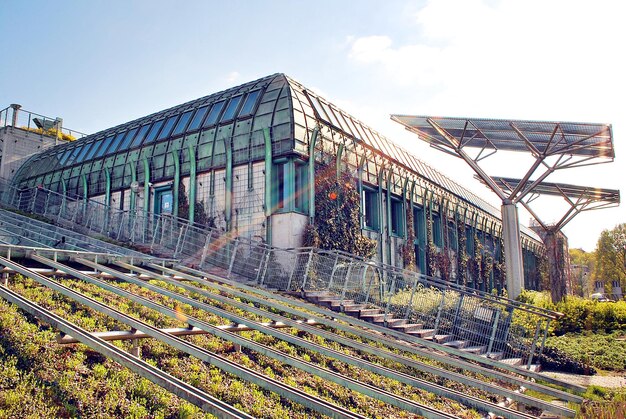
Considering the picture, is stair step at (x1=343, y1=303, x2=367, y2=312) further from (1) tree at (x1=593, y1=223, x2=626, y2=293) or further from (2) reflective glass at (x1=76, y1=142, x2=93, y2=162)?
(1) tree at (x1=593, y1=223, x2=626, y2=293)

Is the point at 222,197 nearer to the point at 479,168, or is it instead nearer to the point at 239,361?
the point at 479,168

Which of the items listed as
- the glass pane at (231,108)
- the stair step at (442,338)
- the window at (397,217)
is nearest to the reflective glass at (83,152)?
the glass pane at (231,108)

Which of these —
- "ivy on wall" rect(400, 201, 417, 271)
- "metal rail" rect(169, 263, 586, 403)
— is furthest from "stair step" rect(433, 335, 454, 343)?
"ivy on wall" rect(400, 201, 417, 271)

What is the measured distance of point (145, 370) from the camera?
4059mm

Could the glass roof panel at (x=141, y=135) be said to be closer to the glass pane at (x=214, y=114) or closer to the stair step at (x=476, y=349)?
the glass pane at (x=214, y=114)

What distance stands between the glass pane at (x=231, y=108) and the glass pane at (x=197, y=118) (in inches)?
58.2

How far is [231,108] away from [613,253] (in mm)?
48052

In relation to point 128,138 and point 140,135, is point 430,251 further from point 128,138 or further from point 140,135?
point 128,138

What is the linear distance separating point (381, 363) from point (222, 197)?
11.7 metres

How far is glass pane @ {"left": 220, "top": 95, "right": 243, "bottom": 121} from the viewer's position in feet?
62.4

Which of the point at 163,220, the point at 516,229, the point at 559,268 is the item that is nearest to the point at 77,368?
the point at 163,220

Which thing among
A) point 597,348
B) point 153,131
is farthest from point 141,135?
point 597,348

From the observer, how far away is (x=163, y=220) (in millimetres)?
15914

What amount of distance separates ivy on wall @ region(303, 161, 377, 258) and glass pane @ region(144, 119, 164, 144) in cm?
938
